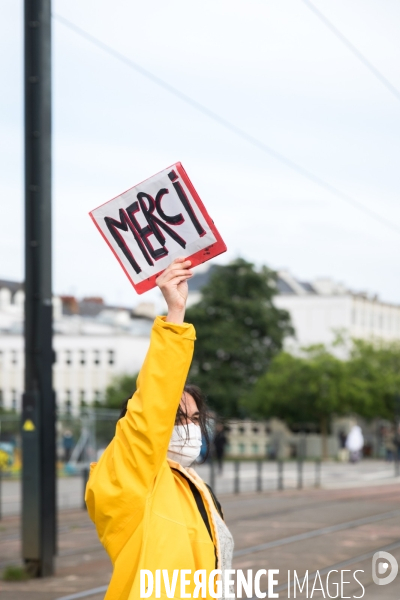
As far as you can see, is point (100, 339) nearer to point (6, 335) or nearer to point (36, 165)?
point (6, 335)

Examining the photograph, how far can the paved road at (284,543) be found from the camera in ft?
32.8

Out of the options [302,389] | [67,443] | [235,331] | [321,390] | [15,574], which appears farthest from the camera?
[235,331]

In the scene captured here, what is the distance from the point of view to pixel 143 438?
3.01 m

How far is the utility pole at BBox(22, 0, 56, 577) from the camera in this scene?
1062cm

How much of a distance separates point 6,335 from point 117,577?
91.0m

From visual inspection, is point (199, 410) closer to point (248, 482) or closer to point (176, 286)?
point (176, 286)

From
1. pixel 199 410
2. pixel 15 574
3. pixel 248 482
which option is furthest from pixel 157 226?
pixel 248 482

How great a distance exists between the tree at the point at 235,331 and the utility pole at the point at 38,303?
58.4m

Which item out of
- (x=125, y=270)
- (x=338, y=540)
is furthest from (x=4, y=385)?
(x=125, y=270)

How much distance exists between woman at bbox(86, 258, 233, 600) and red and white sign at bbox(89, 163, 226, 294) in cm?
40

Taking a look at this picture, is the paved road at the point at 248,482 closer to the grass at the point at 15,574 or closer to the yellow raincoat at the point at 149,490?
the grass at the point at 15,574

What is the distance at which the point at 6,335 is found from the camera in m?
92.6

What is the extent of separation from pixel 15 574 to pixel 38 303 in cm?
265

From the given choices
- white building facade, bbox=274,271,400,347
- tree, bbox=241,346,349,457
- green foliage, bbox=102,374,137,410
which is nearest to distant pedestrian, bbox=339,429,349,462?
tree, bbox=241,346,349,457
